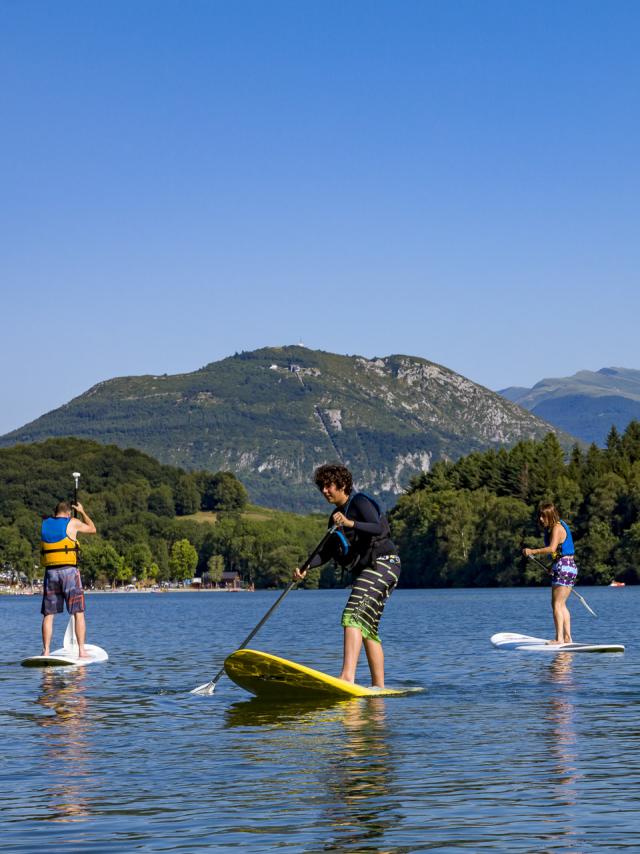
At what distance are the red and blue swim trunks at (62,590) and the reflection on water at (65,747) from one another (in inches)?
81.4

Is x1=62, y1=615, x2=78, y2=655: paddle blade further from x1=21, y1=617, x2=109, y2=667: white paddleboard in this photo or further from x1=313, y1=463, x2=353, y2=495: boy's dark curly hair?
x1=313, y1=463, x2=353, y2=495: boy's dark curly hair

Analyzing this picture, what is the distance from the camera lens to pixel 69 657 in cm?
2402

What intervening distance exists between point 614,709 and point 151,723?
4999 millimetres

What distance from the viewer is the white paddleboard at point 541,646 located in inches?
951

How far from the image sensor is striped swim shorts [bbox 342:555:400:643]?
16.1m

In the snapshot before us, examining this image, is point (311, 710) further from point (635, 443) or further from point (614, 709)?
point (635, 443)

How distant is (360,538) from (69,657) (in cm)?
949

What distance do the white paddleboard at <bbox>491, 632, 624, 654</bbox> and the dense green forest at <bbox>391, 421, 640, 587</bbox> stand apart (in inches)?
4036

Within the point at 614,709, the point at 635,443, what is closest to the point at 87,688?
the point at 614,709

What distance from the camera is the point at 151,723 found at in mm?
15094

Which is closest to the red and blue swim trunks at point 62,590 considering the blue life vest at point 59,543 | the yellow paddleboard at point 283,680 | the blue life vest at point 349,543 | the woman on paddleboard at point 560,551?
the blue life vest at point 59,543

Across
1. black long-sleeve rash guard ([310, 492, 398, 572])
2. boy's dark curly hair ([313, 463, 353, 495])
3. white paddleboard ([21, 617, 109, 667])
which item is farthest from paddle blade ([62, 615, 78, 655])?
boy's dark curly hair ([313, 463, 353, 495])

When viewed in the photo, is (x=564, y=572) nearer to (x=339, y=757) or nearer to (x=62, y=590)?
(x=62, y=590)

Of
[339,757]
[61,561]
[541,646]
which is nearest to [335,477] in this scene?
[339,757]
